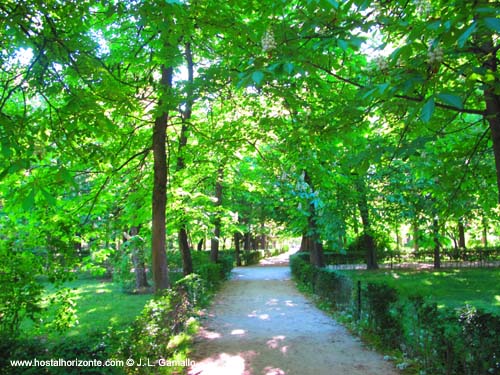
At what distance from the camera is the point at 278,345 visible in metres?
7.59

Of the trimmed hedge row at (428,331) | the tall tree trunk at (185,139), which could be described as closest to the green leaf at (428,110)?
the trimmed hedge row at (428,331)

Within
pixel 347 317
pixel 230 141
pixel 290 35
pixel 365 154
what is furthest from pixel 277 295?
pixel 290 35

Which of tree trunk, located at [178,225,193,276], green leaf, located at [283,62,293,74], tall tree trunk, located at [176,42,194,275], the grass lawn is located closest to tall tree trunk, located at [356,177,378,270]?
the grass lawn

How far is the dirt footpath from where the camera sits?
6292 millimetres

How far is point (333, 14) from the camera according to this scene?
366cm

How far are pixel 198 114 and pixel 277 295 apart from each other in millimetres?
7547

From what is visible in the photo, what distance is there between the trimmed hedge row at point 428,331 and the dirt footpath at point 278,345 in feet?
1.41

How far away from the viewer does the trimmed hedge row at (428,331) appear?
4.68m

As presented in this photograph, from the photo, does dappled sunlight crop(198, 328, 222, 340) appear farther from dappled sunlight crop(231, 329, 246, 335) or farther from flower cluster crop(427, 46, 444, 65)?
flower cluster crop(427, 46, 444, 65)

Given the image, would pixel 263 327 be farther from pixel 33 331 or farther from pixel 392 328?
pixel 33 331

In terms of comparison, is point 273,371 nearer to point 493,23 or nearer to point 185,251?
point 493,23

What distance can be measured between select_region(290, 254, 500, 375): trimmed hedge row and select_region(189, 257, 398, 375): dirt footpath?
1.41 feet

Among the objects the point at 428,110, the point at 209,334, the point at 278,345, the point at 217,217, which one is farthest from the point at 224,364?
the point at 217,217

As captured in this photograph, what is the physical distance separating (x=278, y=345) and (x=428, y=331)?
9.68 feet
